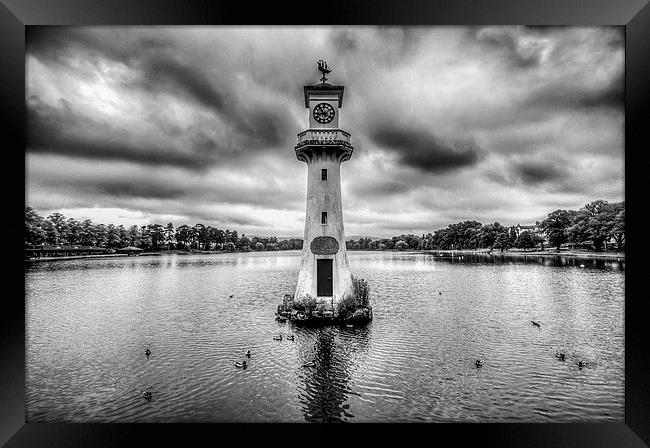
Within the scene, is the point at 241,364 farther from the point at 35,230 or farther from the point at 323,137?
the point at 35,230

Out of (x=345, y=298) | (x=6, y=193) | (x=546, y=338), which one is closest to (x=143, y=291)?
(x=345, y=298)

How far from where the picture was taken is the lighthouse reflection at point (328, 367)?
7.17m

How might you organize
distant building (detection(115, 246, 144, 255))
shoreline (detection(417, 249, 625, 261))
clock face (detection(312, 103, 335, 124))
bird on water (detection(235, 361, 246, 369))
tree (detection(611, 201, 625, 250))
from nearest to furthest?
bird on water (detection(235, 361, 246, 369)) → clock face (detection(312, 103, 335, 124)) → tree (detection(611, 201, 625, 250)) → shoreline (detection(417, 249, 625, 261)) → distant building (detection(115, 246, 144, 255))

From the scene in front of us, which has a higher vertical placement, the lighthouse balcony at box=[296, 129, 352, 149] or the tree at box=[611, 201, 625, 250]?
the lighthouse balcony at box=[296, 129, 352, 149]

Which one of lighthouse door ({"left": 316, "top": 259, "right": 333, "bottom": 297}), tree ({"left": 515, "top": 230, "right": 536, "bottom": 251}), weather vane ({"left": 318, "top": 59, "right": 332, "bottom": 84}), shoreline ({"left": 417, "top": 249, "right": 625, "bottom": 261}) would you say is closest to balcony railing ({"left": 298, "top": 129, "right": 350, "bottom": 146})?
weather vane ({"left": 318, "top": 59, "right": 332, "bottom": 84})

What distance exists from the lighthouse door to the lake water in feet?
4.37

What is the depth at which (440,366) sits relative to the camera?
31.0ft

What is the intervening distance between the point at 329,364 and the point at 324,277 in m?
3.86

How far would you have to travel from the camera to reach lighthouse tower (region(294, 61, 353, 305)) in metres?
12.2

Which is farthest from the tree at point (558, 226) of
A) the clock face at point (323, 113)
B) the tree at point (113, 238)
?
the tree at point (113, 238)

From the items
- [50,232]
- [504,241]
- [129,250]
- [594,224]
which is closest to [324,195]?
[594,224]

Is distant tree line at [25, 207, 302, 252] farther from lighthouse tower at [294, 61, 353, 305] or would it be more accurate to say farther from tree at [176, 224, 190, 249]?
lighthouse tower at [294, 61, 353, 305]
